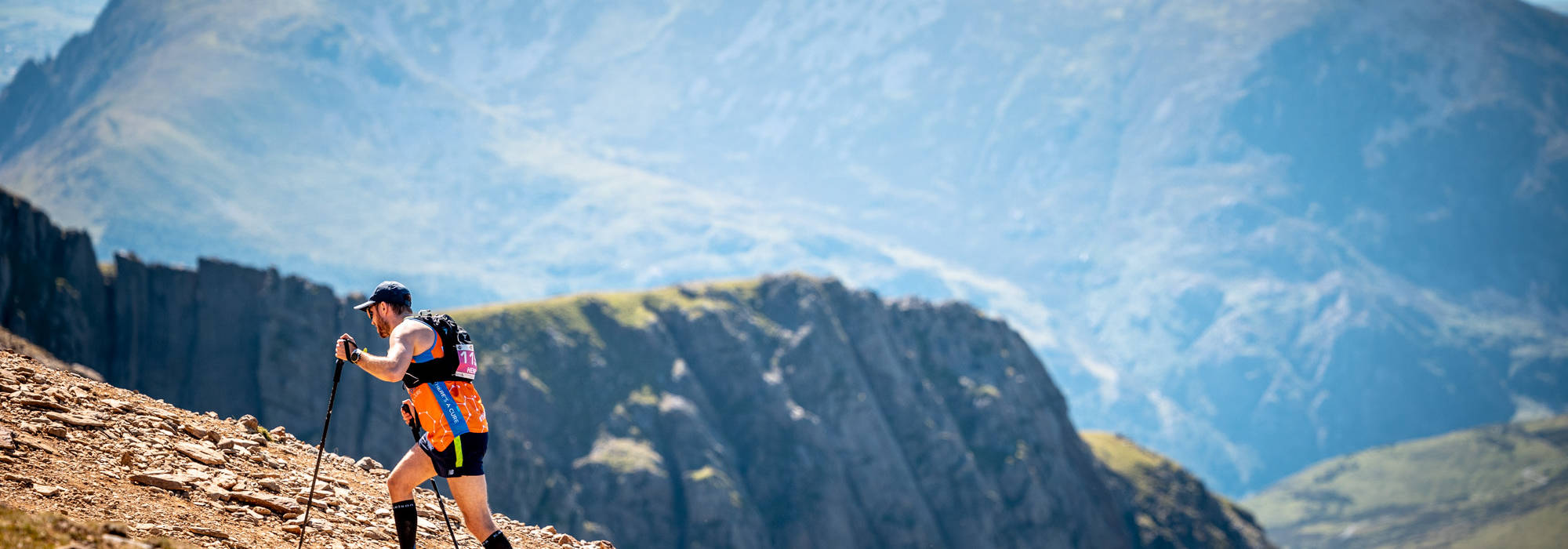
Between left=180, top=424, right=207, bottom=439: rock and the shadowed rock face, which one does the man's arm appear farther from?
the shadowed rock face

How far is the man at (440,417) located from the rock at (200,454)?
19.8 ft

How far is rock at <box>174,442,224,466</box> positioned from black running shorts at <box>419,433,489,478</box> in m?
6.65

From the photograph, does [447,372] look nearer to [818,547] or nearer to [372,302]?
[372,302]

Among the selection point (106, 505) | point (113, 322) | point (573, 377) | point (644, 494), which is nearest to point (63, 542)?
point (106, 505)

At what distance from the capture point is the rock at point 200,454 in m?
22.3

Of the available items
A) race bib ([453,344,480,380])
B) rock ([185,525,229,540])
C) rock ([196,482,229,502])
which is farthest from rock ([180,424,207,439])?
race bib ([453,344,480,380])

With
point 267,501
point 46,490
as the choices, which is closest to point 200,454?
point 267,501

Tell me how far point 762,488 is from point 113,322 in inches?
3973

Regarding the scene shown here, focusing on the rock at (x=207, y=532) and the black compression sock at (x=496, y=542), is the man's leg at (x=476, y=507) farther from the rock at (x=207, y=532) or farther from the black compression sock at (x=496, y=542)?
the rock at (x=207, y=532)

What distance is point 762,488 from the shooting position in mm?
198500

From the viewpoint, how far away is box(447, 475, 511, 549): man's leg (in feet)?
59.8

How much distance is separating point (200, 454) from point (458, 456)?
7.44 meters

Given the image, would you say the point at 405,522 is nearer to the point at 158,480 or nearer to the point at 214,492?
the point at 214,492

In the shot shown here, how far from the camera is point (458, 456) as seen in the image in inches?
715
